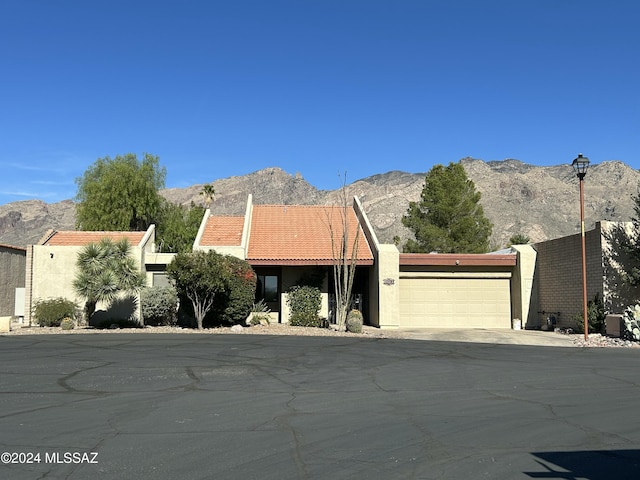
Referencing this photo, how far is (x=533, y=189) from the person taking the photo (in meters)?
120

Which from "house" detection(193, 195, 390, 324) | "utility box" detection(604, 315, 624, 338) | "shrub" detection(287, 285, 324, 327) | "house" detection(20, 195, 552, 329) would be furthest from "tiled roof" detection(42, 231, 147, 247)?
"utility box" detection(604, 315, 624, 338)

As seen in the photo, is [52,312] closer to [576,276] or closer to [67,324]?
[67,324]

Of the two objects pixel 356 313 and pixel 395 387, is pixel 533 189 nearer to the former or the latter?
pixel 356 313

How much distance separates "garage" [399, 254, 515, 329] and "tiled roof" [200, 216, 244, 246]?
8.62 meters

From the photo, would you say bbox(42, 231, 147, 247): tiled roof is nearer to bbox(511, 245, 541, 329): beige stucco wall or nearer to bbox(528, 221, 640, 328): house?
bbox(511, 245, 541, 329): beige stucco wall

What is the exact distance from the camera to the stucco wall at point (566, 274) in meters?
24.6

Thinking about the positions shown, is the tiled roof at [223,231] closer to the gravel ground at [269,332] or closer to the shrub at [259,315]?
the shrub at [259,315]

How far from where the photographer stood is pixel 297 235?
104ft

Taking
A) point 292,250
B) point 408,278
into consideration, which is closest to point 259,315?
point 292,250

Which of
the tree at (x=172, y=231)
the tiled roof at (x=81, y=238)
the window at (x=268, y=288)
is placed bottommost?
the window at (x=268, y=288)

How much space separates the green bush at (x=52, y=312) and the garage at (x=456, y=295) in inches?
603

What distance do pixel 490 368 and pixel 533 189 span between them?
113601 mm

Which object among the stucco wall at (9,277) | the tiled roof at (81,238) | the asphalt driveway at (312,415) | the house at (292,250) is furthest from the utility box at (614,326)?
the stucco wall at (9,277)

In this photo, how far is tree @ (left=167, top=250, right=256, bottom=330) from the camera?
2391cm
